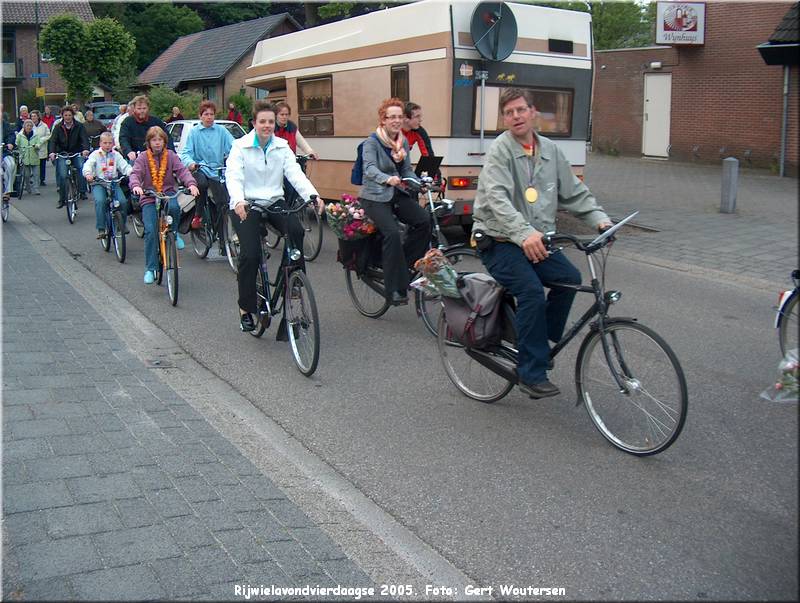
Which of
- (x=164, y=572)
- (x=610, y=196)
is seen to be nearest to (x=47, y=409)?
(x=164, y=572)

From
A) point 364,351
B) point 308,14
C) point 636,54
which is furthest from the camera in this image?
point 308,14

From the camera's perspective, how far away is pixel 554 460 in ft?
15.6

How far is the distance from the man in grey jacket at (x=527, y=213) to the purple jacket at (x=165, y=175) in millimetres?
4922

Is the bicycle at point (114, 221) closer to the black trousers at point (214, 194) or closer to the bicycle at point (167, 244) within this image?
the black trousers at point (214, 194)

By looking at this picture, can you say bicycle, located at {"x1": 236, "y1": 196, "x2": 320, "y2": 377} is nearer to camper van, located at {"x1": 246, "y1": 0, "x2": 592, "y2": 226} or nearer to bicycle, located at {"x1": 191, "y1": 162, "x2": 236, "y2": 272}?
bicycle, located at {"x1": 191, "y1": 162, "x2": 236, "y2": 272}

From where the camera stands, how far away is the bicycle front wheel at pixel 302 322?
6.23m

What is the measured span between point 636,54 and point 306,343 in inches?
957

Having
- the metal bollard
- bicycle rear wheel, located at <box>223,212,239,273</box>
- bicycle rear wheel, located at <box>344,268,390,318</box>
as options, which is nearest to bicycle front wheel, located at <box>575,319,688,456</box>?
bicycle rear wheel, located at <box>344,268,390,318</box>

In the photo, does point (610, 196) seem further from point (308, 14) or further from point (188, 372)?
point (308, 14)

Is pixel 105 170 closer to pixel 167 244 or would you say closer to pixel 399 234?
pixel 167 244

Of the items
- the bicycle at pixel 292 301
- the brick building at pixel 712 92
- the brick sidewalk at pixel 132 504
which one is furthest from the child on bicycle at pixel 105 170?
the brick building at pixel 712 92

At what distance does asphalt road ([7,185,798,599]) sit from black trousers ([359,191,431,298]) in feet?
1.77

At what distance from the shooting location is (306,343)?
21.1 ft

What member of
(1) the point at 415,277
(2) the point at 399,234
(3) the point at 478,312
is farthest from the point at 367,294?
(3) the point at 478,312
